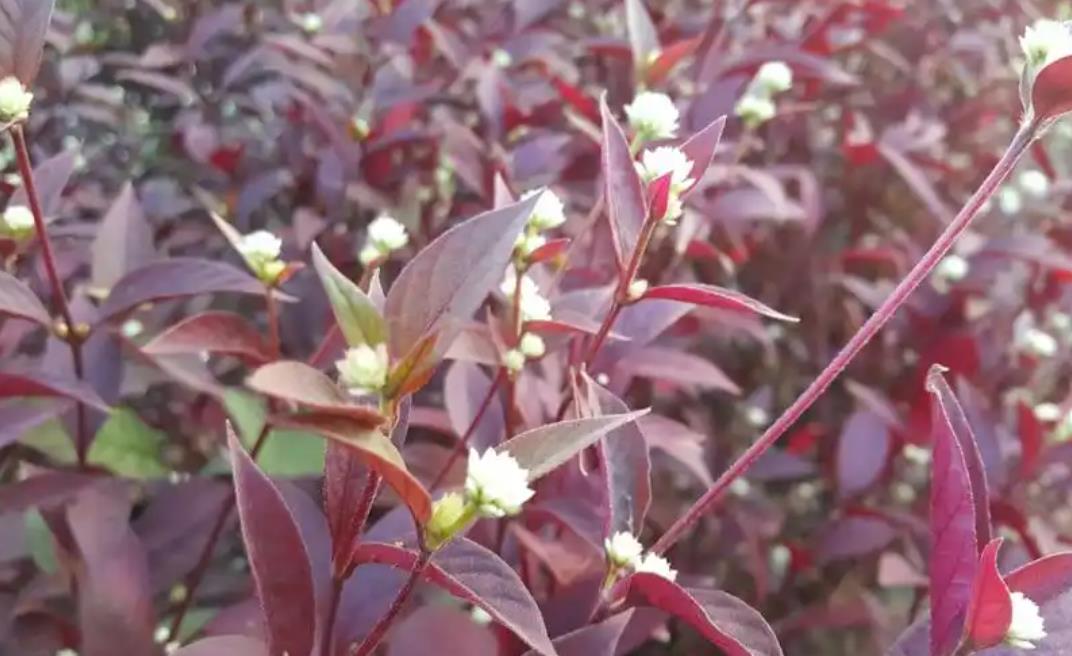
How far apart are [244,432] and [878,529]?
23.6 inches

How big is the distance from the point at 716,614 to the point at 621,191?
23cm

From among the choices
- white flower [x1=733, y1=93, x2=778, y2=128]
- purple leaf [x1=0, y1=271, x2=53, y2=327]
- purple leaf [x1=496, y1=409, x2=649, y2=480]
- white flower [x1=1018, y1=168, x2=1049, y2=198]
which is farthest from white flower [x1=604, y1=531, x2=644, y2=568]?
white flower [x1=1018, y1=168, x2=1049, y2=198]

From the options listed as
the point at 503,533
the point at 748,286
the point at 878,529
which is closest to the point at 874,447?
the point at 878,529

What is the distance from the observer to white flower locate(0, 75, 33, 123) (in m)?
0.54

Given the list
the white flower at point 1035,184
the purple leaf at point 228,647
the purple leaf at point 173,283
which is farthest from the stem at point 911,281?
the white flower at point 1035,184

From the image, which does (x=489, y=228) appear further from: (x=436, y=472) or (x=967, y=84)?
(x=967, y=84)

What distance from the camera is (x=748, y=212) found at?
3.36 ft

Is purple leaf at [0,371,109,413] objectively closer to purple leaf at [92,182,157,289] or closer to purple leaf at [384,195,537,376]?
purple leaf at [92,182,157,289]

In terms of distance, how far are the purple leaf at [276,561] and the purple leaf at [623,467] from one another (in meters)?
0.17

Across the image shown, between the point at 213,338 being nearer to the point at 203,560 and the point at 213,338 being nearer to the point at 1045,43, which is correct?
the point at 203,560

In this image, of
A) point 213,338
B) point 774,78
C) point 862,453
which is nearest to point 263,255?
point 213,338

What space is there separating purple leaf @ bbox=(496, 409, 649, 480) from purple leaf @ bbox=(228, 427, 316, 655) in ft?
0.36

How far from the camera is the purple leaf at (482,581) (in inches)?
17.4

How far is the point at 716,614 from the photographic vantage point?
527 mm
